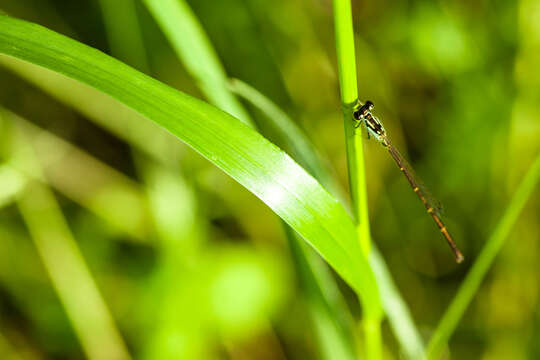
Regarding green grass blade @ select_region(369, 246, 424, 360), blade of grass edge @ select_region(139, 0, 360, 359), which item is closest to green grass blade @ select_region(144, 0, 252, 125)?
blade of grass edge @ select_region(139, 0, 360, 359)

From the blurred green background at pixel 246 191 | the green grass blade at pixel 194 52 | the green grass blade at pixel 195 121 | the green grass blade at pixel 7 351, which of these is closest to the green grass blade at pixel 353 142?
the green grass blade at pixel 195 121

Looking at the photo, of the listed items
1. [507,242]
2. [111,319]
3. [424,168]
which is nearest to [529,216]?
[507,242]

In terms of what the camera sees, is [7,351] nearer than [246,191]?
Yes

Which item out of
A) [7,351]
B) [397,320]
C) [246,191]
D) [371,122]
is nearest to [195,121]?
[371,122]

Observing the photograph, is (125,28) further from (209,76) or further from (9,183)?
(209,76)

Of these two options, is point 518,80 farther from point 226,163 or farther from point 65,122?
point 65,122

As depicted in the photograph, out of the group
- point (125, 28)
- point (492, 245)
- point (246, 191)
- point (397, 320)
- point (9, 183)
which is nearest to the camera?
point (492, 245)

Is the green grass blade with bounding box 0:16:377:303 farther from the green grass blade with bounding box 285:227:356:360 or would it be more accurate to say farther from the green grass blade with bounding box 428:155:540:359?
the green grass blade with bounding box 428:155:540:359

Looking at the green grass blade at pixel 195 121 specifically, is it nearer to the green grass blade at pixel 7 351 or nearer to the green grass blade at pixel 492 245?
the green grass blade at pixel 492 245
